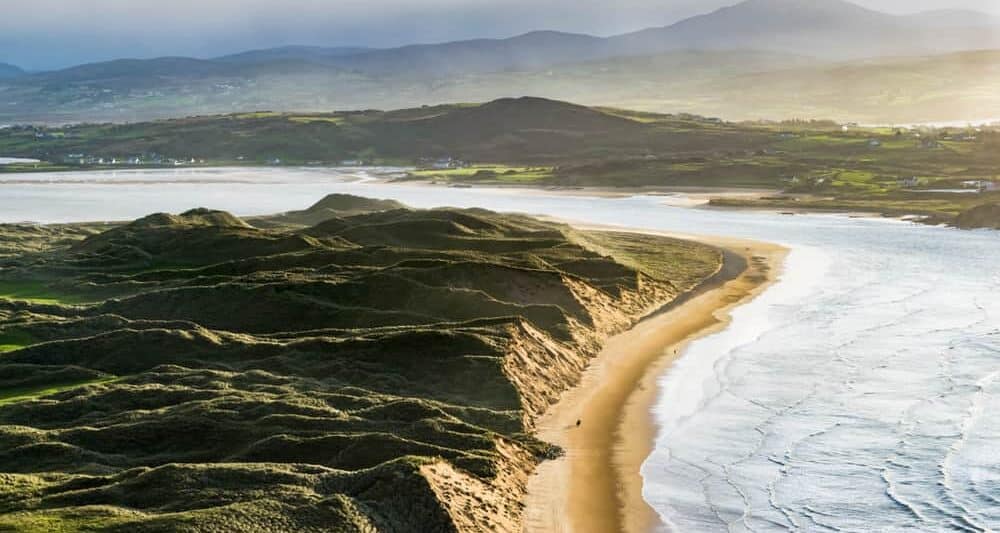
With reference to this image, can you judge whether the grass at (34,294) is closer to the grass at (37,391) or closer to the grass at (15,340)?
the grass at (15,340)

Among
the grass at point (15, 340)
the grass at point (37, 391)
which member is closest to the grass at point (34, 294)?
the grass at point (15, 340)

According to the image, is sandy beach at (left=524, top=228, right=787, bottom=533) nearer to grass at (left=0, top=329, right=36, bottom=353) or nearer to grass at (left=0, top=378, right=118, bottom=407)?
grass at (left=0, top=378, right=118, bottom=407)

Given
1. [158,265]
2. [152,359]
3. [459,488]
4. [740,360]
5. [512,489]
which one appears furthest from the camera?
[158,265]

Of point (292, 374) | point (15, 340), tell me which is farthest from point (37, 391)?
point (15, 340)

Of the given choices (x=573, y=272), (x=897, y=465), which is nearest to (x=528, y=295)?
(x=573, y=272)

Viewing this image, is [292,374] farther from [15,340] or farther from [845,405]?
[845,405]

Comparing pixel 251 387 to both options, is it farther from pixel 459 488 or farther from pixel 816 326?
pixel 816 326
